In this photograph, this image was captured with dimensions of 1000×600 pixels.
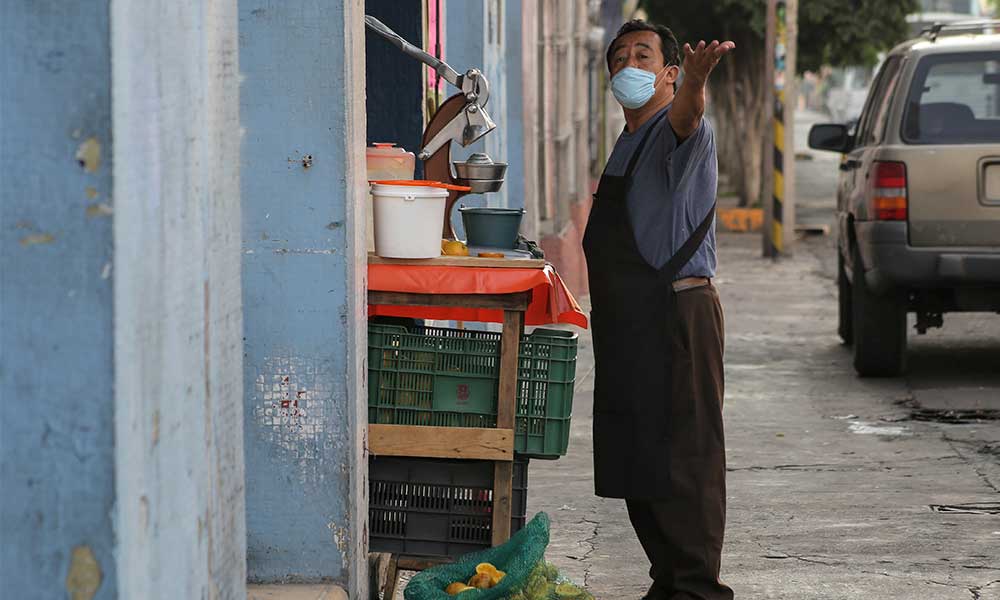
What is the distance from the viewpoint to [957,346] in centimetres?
1155

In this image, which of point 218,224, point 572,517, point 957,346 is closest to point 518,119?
point 957,346

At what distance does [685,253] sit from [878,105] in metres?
5.91

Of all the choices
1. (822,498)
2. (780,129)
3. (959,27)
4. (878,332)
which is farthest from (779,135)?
(822,498)

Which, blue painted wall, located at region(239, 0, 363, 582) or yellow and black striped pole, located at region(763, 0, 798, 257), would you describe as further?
yellow and black striped pole, located at region(763, 0, 798, 257)

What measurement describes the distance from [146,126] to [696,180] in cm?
240

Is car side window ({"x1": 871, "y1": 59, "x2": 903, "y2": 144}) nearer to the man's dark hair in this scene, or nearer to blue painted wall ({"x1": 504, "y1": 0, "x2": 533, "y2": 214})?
blue painted wall ({"x1": 504, "y1": 0, "x2": 533, "y2": 214})

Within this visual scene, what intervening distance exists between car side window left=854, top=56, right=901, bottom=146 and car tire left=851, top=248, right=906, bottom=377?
2.55ft

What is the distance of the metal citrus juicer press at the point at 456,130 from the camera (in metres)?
5.66

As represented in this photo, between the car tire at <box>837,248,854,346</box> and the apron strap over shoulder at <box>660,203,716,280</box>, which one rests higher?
the apron strap over shoulder at <box>660,203,716,280</box>

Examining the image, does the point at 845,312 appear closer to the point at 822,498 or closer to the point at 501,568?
the point at 822,498

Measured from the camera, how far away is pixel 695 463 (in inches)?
197

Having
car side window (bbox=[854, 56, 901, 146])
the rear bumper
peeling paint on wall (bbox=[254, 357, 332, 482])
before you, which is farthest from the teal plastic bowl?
car side window (bbox=[854, 56, 901, 146])

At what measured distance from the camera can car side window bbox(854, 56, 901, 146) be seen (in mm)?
10055

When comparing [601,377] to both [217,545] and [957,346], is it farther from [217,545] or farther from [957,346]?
[957,346]
